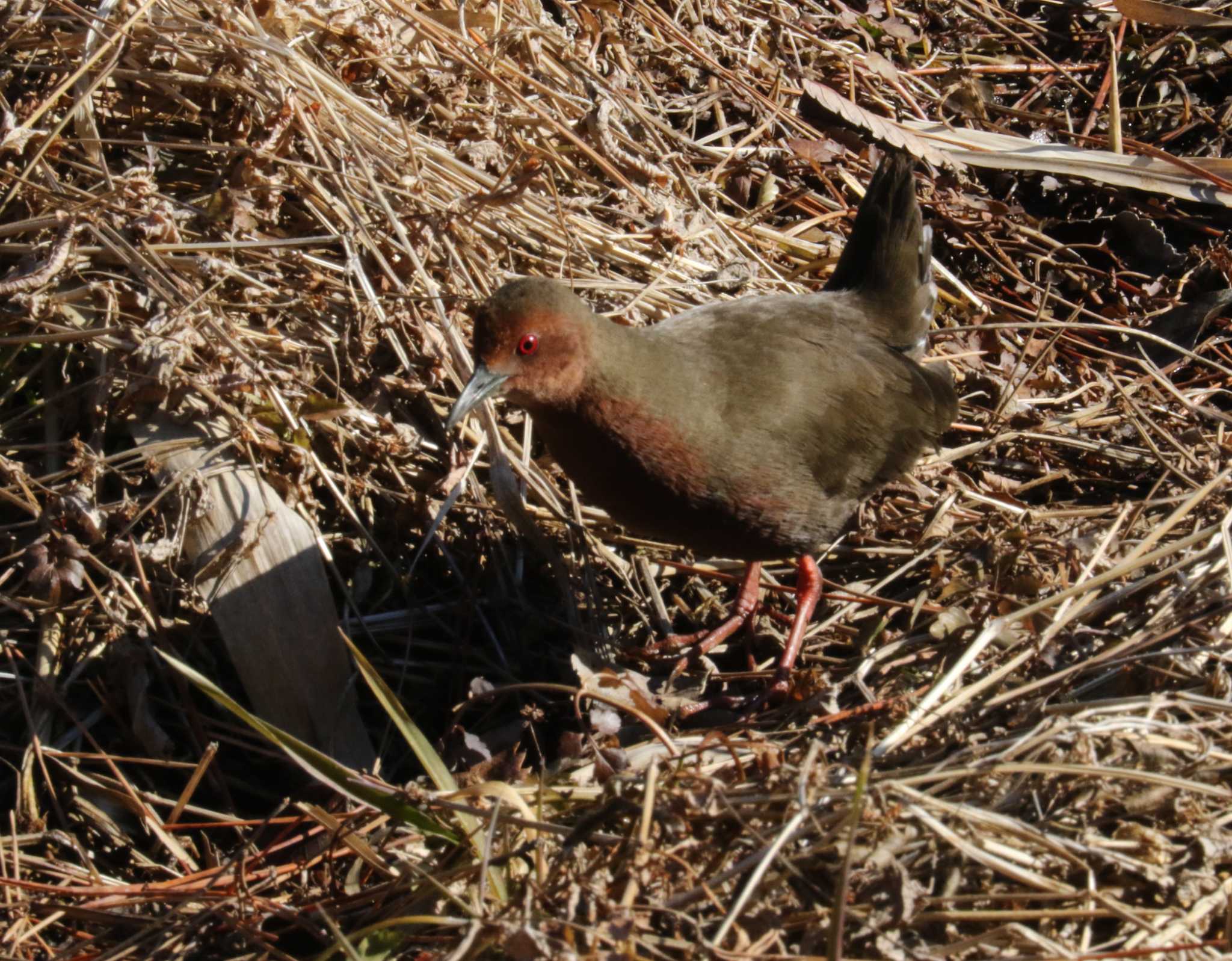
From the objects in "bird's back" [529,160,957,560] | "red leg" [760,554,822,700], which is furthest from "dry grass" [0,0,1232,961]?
"bird's back" [529,160,957,560]

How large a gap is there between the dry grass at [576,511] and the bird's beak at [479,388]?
0.40m

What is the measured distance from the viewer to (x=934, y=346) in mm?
5266

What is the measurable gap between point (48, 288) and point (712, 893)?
9.22ft

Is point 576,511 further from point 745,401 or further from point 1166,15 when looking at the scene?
point 1166,15

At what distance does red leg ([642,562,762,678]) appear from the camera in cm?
432

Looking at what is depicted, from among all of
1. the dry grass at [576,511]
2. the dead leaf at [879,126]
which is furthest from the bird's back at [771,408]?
the dead leaf at [879,126]

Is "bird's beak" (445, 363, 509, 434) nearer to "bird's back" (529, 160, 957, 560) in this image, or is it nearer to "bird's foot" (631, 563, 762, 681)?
"bird's back" (529, 160, 957, 560)

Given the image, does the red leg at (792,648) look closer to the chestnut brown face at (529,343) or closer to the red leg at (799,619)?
the red leg at (799,619)

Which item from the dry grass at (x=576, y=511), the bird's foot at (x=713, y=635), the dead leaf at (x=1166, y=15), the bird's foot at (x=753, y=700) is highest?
the dead leaf at (x=1166, y=15)

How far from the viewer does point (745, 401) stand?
421cm

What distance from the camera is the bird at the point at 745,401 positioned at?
12.9 ft

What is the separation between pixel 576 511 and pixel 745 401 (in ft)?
2.61

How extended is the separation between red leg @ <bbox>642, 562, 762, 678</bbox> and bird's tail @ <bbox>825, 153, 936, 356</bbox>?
Result: 108cm

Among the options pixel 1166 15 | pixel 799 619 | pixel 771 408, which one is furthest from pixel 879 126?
pixel 799 619
